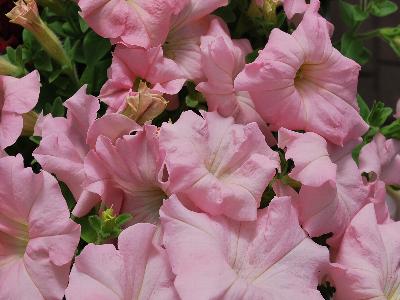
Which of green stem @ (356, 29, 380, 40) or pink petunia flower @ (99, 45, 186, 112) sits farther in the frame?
green stem @ (356, 29, 380, 40)

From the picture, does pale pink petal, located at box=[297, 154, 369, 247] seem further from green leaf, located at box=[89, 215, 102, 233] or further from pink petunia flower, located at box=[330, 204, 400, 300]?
green leaf, located at box=[89, 215, 102, 233]

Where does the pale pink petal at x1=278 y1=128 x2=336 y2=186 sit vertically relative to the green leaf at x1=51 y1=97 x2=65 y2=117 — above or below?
below

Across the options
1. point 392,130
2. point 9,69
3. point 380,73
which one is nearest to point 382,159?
point 392,130

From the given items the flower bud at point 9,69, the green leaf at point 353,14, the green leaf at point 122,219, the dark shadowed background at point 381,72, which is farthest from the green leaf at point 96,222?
the dark shadowed background at point 381,72

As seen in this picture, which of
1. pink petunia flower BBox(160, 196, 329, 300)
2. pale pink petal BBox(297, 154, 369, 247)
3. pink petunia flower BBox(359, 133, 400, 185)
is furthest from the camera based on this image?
pink petunia flower BBox(359, 133, 400, 185)

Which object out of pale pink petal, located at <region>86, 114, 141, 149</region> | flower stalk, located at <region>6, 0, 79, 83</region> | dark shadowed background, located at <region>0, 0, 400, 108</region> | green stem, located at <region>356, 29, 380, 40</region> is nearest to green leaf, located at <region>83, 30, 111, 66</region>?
flower stalk, located at <region>6, 0, 79, 83</region>

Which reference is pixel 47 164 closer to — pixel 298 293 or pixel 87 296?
pixel 87 296

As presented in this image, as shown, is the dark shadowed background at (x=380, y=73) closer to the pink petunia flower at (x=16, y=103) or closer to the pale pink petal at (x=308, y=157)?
the pale pink petal at (x=308, y=157)
